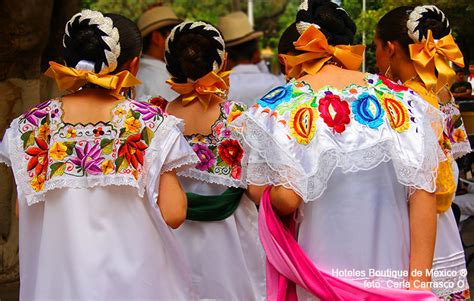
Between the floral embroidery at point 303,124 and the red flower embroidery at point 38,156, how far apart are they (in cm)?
96

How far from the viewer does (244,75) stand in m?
6.04

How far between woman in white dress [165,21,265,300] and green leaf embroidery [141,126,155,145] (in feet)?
2.55

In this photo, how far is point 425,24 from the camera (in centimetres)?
348

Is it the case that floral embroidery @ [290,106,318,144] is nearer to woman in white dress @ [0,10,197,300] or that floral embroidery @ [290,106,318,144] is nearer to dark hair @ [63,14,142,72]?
woman in white dress @ [0,10,197,300]

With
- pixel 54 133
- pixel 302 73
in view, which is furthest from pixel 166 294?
pixel 302 73

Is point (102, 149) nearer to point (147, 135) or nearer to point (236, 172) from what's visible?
point (147, 135)

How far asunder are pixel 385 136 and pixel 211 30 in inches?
54.7

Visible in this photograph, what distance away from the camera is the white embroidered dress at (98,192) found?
3.04m

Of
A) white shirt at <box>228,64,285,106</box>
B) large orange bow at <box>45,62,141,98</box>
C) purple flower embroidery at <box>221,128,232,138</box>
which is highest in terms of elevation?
large orange bow at <box>45,62,141,98</box>

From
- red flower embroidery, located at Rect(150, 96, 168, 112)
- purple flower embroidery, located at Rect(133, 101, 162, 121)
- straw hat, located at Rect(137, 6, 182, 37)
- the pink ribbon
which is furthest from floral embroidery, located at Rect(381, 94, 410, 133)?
straw hat, located at Rect(137, 6, 182, 37)

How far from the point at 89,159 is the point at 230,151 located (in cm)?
100

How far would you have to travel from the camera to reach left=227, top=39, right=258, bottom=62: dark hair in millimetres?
6273

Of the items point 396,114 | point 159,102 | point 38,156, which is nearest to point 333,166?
point 396,114

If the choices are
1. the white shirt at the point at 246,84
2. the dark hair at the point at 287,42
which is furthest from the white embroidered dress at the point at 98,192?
the white shirt at the point at 246,84
